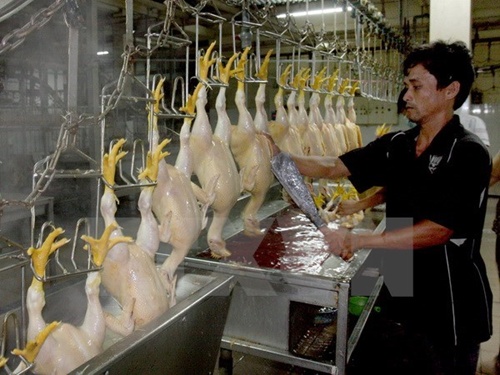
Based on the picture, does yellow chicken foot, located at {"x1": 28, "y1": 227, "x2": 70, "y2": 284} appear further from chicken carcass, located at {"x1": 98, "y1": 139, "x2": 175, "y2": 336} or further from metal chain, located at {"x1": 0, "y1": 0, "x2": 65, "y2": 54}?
metal chain, located at {"x1": 0, "y1": 0, "x2": 65, "y2": 54}

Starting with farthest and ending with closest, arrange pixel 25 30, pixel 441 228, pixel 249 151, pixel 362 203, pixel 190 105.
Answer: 1. pixel 362 203
2. pixel 249 151
3. pixel 441 228
4. pixel 190 105
5. pixel 25 30

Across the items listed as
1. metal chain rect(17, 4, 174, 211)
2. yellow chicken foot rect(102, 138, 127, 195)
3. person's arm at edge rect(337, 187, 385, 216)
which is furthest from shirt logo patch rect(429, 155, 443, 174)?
yellow chicken foot rect(102, 138, 127, 195)

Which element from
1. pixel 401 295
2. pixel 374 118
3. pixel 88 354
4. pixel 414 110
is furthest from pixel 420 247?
pixel 374 118

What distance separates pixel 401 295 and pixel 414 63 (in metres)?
1.25

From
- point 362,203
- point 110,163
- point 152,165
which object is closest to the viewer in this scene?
point 110,163

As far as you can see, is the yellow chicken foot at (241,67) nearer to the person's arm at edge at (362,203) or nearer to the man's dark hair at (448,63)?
the man's dark hair at (448,63)

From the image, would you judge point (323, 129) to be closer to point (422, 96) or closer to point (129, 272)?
point (422, 96)

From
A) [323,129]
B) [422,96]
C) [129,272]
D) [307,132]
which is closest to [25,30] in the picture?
[129,272]

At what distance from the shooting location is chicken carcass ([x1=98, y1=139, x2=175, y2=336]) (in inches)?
63.8

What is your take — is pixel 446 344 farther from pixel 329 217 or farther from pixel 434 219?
pixel 329 217

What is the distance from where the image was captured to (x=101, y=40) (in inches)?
239

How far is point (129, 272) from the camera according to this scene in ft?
5.56

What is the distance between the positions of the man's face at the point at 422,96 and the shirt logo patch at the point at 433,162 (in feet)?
0.72

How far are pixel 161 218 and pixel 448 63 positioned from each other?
1.62 m
